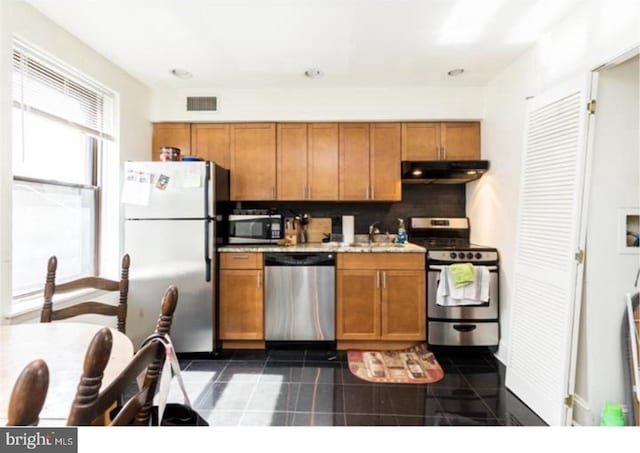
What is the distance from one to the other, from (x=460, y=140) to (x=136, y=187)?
3041 millimetres

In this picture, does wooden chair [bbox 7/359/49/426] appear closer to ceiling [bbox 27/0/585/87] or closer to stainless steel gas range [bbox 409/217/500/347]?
ceiling [bbox 27/0/585/87]

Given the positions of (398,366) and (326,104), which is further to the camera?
(326,104)

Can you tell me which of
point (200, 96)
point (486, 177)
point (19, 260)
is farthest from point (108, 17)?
point (486, 177)

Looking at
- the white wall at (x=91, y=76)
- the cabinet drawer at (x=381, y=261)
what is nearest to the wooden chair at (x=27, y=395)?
the white wall at (x=91, y=76)

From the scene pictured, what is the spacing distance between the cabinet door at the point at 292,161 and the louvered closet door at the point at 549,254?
1905mm

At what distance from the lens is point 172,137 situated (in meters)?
3.32

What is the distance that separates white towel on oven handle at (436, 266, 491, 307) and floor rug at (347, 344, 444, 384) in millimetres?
500

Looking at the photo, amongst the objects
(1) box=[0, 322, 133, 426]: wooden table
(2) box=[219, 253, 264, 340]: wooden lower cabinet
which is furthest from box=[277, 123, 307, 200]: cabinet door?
(1) box=[0, 322, 133, 426]: wooden table

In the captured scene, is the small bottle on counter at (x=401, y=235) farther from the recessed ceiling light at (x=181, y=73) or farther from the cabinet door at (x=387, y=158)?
the recessed ceiling light at (x=181, y=73)

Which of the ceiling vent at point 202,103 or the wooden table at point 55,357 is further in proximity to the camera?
the ceiling vent at point 202,103

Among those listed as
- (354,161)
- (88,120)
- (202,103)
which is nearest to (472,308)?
(354,161)

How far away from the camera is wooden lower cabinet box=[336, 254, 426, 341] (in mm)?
2969

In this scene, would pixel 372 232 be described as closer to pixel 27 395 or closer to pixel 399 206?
pixel 399 206

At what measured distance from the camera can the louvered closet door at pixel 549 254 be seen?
1852 mm
